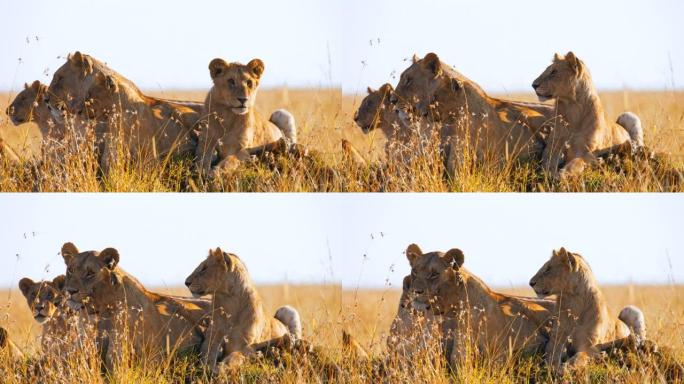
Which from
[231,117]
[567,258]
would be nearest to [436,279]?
[567,258]

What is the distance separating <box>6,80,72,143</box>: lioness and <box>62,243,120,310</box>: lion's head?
41.7 inches

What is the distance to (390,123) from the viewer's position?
662 inches

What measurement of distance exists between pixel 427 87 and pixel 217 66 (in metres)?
1.66

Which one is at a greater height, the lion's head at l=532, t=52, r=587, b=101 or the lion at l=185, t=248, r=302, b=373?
the lion's head at l=532, t=52, r=587, b=101

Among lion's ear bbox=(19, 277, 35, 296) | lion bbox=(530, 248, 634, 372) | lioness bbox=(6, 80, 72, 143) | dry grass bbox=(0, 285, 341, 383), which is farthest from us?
lioness bbox=(6, 80, 72, 143)

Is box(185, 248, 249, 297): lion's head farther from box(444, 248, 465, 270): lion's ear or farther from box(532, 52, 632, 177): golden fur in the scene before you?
box(532, 52, 632, 177): golden fur

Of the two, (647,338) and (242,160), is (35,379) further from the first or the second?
A: (647,338)

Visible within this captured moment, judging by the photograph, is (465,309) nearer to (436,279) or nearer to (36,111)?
(436,279)

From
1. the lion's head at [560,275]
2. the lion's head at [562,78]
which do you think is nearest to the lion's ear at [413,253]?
the lion's head at [560,275]

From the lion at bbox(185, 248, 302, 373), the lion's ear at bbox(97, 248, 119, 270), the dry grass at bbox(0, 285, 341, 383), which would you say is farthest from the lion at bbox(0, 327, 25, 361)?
the lion at bbox(185, 248, 302, 373)

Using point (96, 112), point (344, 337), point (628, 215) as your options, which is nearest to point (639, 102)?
point (628, 215)

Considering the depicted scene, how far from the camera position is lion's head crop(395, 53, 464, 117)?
16609 millimetres

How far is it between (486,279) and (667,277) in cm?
142

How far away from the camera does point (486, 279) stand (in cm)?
1656
